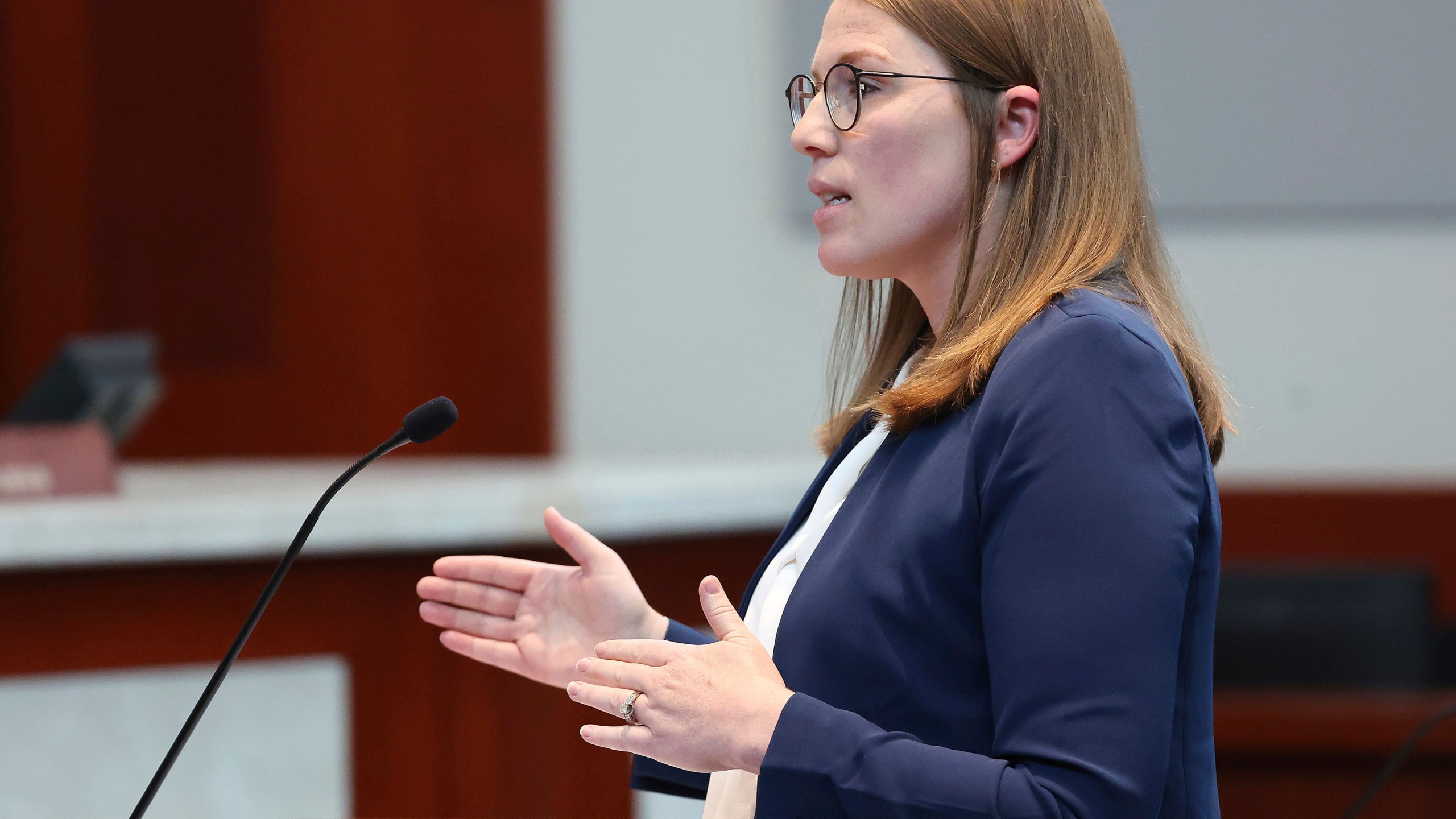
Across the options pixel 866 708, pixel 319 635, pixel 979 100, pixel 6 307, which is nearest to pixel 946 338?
pixel 979 100

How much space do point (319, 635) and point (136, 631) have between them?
8.4 inches

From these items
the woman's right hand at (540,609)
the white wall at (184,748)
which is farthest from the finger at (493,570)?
the white wall at (184,748)

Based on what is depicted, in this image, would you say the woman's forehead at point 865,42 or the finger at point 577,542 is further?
the finger at point 577,542

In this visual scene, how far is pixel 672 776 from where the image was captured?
1.21 meters

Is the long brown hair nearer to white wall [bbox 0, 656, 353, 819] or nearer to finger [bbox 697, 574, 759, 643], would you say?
finger [bbox 697, 574, 759, 643]

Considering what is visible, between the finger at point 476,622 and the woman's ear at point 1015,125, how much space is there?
1.86 feet

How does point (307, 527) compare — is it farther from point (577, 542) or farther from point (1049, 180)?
point (1049, 180)

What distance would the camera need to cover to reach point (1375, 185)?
3.11 metres

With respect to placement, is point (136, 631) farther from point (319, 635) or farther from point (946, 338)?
Answer: point (946, 338)

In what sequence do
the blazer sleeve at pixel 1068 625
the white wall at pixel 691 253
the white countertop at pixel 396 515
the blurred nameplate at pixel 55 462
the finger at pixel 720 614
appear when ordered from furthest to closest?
the white wall at pixel 691 253 → the blurred nameplate at pixel 55 462 → the white countertop at pixel 396 515 → the finger at pixel 720 614 → the blazer sleeve at pixel 1068 625

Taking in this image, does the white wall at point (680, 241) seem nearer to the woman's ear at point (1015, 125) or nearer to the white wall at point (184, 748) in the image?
the white wall at point (184, 748)

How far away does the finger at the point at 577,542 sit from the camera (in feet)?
3.67

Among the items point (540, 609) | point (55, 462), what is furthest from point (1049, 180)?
point (55, 462)

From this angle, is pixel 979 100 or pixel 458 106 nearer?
pixel 979 100
